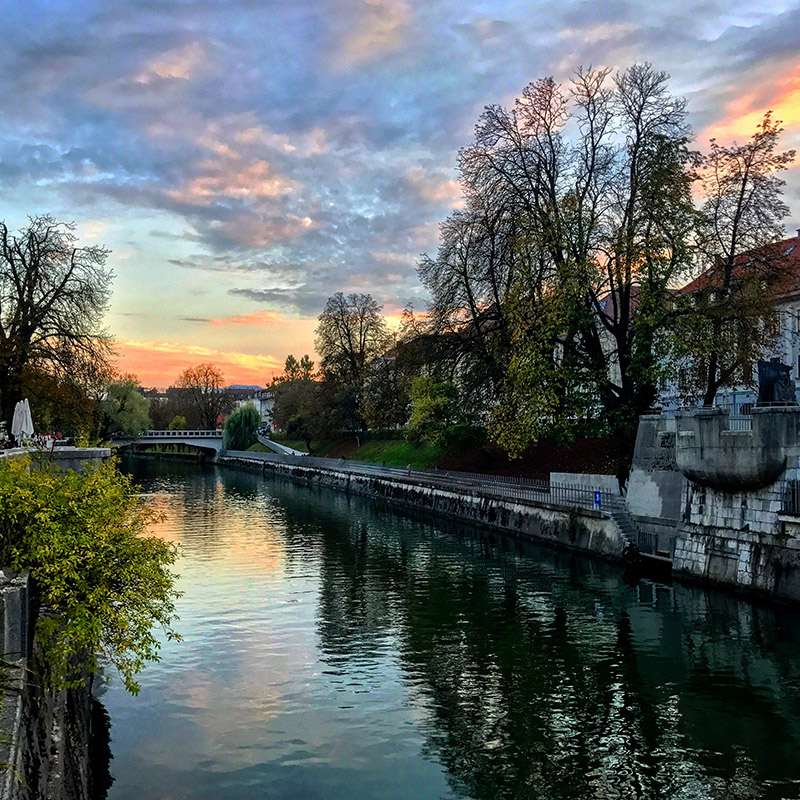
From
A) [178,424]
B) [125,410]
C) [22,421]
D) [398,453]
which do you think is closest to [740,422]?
[22,421]

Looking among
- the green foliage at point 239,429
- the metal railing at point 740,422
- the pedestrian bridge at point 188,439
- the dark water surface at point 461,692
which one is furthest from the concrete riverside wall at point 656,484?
the pedestrian bridge at point 188,439

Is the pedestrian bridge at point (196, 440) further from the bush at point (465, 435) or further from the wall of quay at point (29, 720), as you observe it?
the wall of quay at point (29, 720)

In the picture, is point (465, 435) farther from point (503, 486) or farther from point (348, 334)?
point (348, 334)

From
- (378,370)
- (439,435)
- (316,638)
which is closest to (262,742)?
(316,638)

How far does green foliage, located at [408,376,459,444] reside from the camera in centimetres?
5194

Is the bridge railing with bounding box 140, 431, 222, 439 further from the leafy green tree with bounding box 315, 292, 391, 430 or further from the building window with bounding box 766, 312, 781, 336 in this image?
the building window with bounding box 766, 312, 781, 336

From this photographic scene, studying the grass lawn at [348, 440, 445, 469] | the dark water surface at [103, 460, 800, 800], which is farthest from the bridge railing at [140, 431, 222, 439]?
the dark water surface at [103, 460, 800, 800]

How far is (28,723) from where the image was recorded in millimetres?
7676

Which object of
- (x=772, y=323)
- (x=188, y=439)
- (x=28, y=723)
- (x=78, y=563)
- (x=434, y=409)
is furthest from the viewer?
(x=188, y=439)

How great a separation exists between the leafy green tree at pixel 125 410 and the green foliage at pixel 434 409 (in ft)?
188

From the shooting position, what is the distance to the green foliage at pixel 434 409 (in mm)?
51938

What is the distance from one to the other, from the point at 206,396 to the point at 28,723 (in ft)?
487

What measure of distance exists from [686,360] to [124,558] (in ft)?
95.8

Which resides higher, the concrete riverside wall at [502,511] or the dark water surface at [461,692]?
the concrete riverside wall at [502,511]
